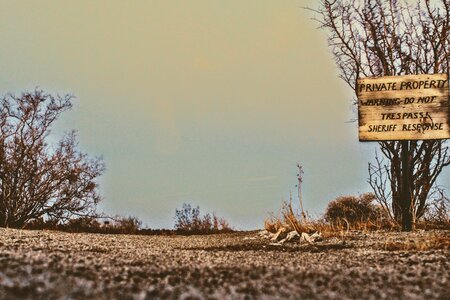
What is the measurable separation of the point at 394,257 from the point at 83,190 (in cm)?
957

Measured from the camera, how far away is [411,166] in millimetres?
9078

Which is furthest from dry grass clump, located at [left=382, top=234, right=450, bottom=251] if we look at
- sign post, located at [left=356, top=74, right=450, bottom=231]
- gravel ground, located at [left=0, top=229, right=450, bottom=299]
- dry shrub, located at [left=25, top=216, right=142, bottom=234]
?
dry shrub, located at [left=25, top=216, right=142, bottom=234]

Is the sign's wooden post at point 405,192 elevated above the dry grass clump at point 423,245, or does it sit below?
above

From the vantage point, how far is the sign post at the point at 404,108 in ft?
25.2

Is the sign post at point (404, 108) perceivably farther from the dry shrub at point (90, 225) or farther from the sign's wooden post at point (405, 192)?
the dry shrub at point (90, 225)

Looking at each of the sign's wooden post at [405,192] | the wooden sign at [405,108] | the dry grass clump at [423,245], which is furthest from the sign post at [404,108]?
the dry grass clump at [423,245]

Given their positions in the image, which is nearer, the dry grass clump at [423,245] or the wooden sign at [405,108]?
the dry grass clump at [423,245]

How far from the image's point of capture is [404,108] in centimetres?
777

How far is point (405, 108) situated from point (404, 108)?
2cm

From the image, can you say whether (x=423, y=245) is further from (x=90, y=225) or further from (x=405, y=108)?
(x=90, y=225)

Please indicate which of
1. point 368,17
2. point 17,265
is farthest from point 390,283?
point 368,17

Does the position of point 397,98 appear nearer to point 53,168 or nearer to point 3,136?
point 53,168

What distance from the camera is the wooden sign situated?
769cm

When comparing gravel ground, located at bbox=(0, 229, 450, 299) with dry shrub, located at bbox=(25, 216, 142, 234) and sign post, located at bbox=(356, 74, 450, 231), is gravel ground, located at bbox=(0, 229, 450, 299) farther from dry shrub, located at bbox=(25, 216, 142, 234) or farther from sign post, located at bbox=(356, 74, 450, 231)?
dry shrub, located at bbox=(25, 216, 142, 234)
